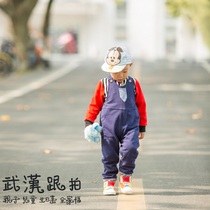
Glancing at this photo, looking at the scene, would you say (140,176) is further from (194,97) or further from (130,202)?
(194,97)

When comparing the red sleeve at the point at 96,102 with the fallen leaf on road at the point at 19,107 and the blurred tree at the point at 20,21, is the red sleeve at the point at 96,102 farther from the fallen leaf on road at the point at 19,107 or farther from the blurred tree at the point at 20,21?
the blurred tree at the point at 20,21

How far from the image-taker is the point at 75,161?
609cm

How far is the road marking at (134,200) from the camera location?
4250mm

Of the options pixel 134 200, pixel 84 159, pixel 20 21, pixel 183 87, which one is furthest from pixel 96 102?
pixel 20 21

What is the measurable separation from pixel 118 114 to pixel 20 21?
61.1 ft

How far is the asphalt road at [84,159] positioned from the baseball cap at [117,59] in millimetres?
1284

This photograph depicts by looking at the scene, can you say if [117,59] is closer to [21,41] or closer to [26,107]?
[26,107]

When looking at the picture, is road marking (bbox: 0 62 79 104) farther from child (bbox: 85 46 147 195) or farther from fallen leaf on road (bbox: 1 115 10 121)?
child (bbox: 85 46 147 195)

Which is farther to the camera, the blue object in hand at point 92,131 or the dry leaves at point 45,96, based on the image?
the dry leaves at point 45,96

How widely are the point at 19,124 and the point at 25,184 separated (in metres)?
4.37

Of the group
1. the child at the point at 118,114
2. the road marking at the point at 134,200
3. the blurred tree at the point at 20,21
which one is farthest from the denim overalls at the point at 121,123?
the blurred tree at the point at 20,21

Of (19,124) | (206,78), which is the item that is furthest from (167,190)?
(206,78)

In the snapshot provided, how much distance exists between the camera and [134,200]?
4.45 m

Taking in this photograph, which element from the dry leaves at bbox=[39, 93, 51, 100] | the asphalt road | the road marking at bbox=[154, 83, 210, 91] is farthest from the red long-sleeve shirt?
the road marking at bbox=[154, 83, 210, 91]
